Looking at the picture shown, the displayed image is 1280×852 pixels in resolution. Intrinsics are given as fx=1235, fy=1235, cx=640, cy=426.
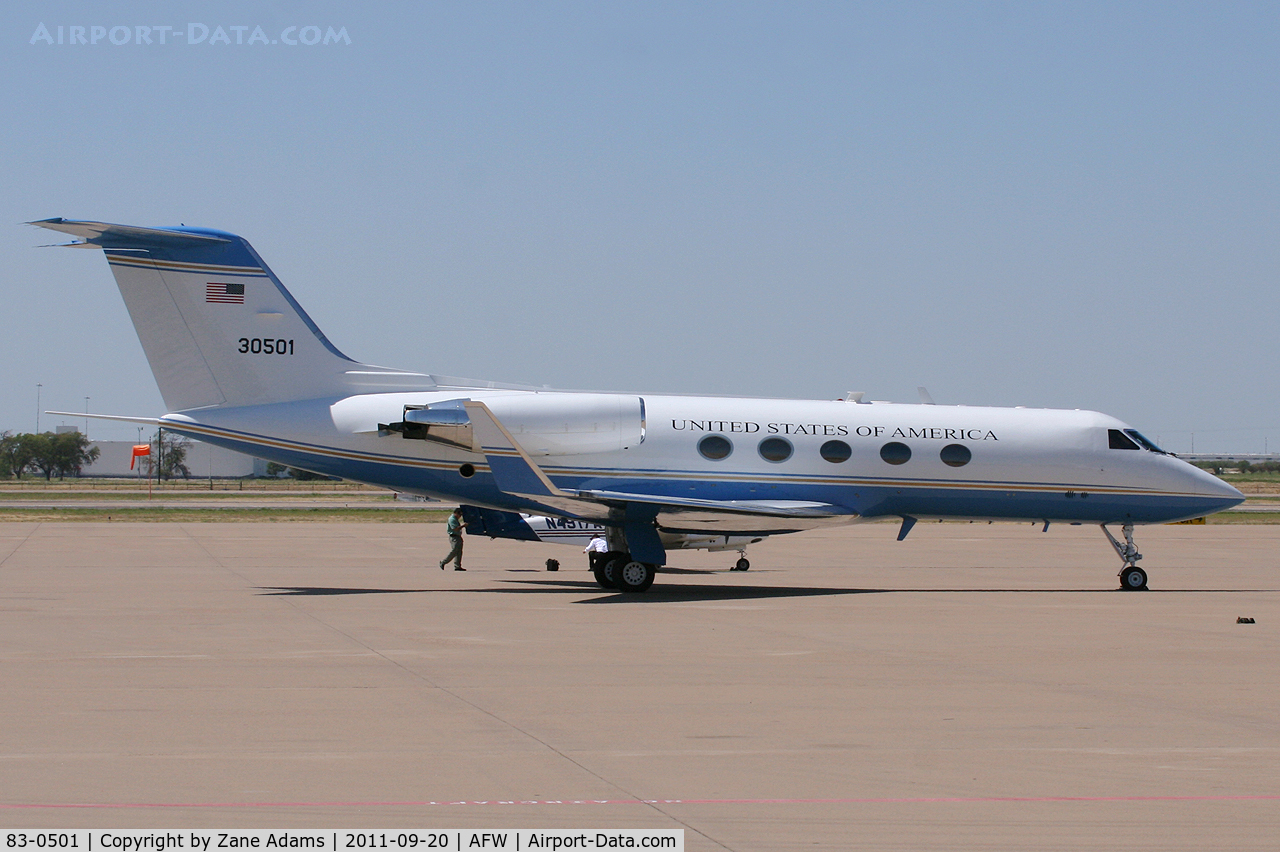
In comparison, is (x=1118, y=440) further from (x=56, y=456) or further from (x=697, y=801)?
(x=56, y=456)

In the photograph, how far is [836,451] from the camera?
21.5m

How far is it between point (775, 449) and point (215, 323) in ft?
31.5

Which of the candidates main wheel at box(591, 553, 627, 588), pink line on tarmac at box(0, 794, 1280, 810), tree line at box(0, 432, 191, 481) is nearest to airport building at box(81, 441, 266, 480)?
tree line at box(0, 432, 191, 481)

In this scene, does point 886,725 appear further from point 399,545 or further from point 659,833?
point 399,545

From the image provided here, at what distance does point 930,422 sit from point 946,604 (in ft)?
14.5

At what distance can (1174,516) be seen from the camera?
22.7m

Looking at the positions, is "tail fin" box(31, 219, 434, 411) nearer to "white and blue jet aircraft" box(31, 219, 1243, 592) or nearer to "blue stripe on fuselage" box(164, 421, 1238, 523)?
"white and blue jet aircraft" box(31, 219, 1243, 592)

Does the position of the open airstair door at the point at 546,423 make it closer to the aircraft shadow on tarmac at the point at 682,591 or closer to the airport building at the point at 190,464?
the aircraft shadow on tarmac at the point at 682,591

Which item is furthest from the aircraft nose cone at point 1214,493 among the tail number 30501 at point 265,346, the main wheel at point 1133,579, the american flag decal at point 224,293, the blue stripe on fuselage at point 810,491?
the american flag decal at point 224,293

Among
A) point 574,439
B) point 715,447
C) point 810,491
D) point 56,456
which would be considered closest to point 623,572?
→ point 574,439

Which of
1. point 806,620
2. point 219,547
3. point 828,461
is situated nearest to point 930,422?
point 828,461

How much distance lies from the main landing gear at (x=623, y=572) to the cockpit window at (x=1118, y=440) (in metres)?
8.91
